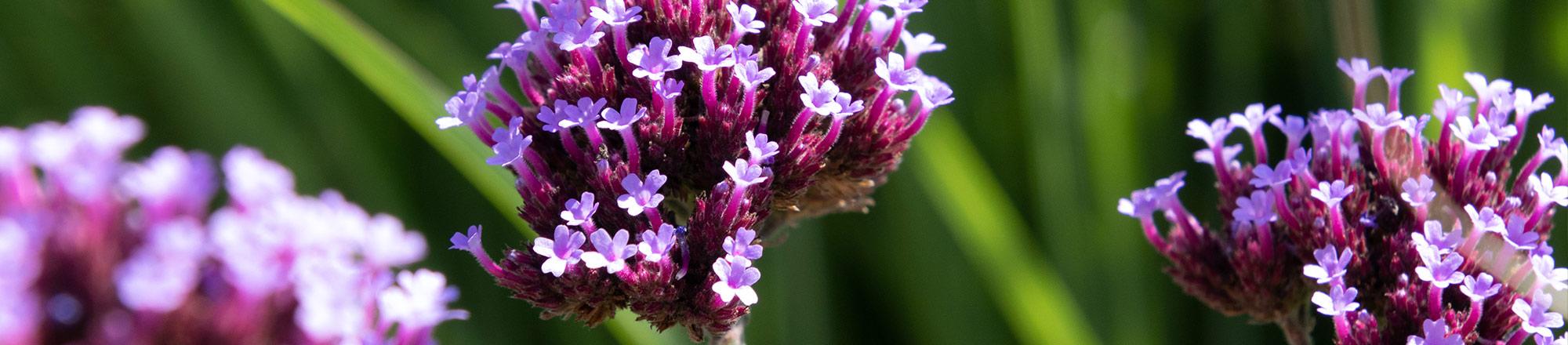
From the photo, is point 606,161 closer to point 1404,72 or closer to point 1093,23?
point 1404,72

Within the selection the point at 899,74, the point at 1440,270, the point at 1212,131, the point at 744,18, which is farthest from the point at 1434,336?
the point at 744,18

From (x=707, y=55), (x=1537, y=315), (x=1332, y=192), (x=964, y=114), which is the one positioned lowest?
(x=1537, y=315)

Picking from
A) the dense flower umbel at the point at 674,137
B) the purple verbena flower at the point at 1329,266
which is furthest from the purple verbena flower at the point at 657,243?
the purple verbena flower at the point at 1329,266

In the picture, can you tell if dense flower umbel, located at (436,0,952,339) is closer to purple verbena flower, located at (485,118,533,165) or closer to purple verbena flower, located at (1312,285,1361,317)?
purple verbena flower, located at (485,118,533,165)

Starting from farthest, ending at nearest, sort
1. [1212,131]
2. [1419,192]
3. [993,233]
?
1. [993,233]
2. [1212,131]
3. [1419,192]

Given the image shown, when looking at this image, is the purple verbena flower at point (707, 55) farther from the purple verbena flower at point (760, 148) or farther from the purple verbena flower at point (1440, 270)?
the purple verbena flower at point (1440, 270)

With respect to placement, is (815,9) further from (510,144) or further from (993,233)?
(993,233)

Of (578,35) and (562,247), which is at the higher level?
(578,35)

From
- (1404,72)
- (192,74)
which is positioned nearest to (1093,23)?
(1404,72)
